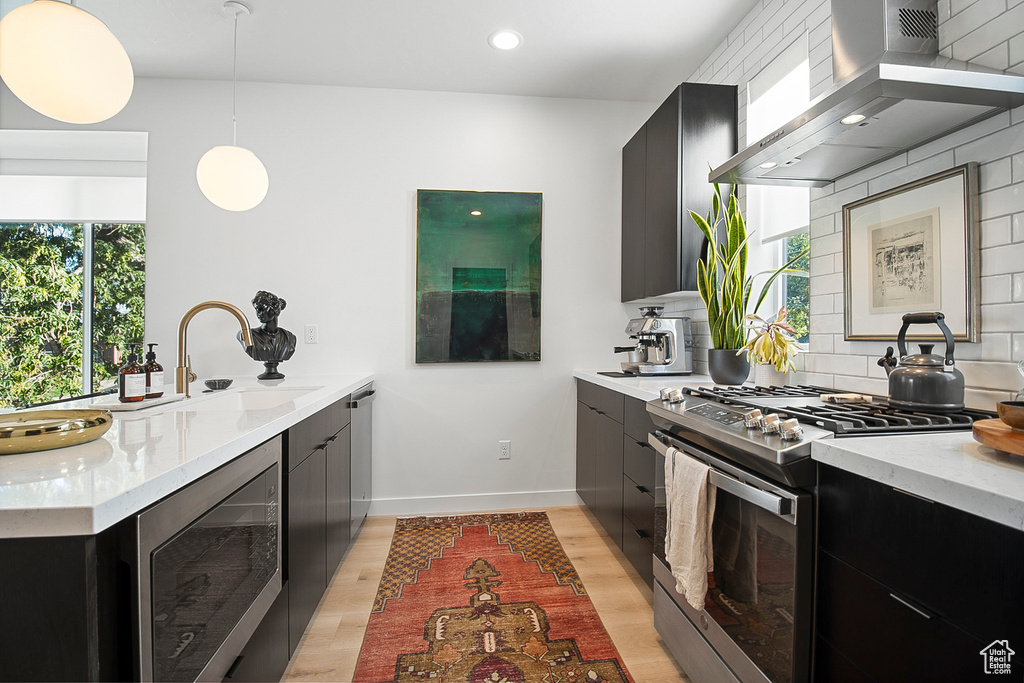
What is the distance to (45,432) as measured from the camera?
0.95m

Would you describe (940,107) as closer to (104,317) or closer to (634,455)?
(634,455)

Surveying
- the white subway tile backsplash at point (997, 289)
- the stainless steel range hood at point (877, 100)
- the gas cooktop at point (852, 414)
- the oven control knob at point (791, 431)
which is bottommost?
the oven control knob at point (791, 431)

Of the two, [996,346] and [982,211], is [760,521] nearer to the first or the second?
[996,346]

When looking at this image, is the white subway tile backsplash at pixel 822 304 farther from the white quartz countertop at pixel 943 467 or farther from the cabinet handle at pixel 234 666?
the cabinet handle at pixel 234 666

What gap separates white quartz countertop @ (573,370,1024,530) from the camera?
2.25 feet

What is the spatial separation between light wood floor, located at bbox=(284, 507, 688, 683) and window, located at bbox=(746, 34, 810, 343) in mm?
1380

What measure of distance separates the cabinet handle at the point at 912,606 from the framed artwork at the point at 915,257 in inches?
34.5

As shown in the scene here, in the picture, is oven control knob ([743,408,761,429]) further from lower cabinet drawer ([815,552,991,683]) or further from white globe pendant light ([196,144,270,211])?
white globe pendant light ([196,144,270,211])

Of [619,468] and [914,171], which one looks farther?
[619,468]

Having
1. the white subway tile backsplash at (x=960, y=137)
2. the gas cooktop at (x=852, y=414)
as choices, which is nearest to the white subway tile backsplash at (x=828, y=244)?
the white subway tile backsplash at (x=960, y=137)

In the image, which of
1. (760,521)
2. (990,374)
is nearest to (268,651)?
(760,521)

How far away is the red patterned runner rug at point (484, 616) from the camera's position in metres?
1.63

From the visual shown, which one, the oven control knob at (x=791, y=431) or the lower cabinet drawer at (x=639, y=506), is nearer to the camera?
the oven control knob at (x=791, y=431)

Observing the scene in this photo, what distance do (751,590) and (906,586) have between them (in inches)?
17.2
